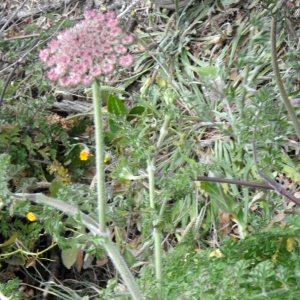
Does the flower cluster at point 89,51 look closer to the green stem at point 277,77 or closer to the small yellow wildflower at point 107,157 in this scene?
the green stem at point 277,77

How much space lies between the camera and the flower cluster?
889 mm

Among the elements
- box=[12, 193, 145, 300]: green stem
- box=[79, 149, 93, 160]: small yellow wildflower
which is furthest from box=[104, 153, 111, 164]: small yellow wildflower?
box=[12, 193, 145, 300]: green stem

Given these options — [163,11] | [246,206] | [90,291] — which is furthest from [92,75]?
[163,11]

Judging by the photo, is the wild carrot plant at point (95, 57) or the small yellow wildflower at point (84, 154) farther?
the small yellow wildflower at point (84, 154)

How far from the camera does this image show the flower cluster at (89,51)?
889mm

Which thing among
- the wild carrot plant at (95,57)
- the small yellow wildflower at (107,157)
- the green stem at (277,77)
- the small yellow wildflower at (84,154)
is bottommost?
the small yellow wildflower at (107,157)

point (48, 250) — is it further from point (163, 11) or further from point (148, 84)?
point (163, 11)

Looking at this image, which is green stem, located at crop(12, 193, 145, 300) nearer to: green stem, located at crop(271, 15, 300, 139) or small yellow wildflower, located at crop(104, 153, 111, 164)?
green stem, located at crop(271, 15, 300, 139)

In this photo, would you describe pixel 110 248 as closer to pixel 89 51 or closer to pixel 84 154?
pixel 89 51

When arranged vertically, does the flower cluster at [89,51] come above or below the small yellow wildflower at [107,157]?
above

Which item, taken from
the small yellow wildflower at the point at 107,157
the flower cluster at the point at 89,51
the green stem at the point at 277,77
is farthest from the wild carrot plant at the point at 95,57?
the small yellow wildflower at the point at 107,157

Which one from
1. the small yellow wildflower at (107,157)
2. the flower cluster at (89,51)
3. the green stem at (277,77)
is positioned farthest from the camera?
the small yellow wildflower at (107,157)

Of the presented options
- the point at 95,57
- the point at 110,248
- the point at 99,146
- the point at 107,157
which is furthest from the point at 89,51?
the point at 107,157

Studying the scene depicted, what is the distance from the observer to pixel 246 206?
5.00 ft
